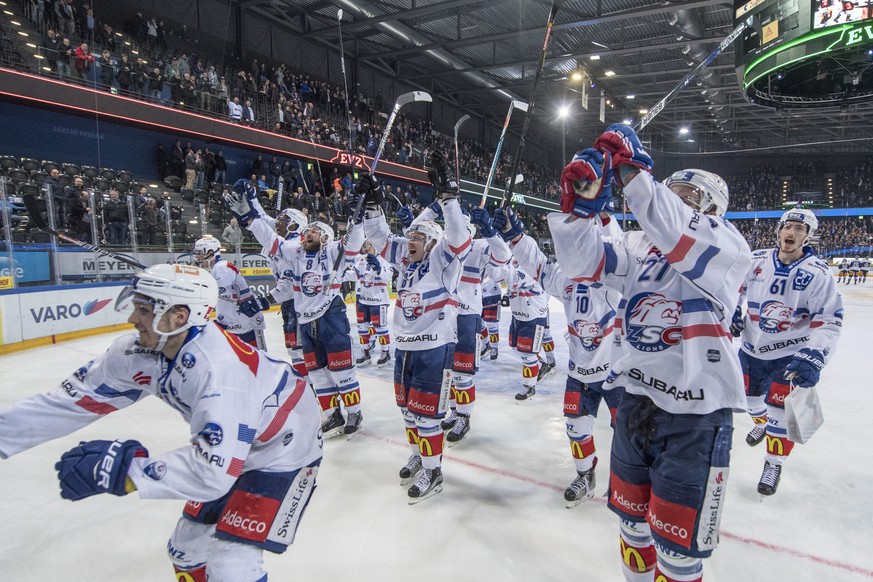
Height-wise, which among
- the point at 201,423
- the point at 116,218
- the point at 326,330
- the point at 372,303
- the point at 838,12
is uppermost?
the point at 838,12

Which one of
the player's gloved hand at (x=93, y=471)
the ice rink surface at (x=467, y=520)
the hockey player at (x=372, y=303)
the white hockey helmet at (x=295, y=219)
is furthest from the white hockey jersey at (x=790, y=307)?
the hockey player at (x=372, y=303)

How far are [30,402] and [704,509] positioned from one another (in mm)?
2684

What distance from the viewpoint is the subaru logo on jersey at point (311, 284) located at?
495cm

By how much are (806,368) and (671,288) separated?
1.94 meters

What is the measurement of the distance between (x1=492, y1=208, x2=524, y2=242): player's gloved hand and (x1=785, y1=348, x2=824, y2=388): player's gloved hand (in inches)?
78.7

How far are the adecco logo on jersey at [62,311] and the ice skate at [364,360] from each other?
4.33 meters

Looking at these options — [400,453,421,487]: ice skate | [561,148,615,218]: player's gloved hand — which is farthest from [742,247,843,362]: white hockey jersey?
[400,453,421,487]: ice skate

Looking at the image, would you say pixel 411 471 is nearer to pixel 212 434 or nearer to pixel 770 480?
pixel 212 434

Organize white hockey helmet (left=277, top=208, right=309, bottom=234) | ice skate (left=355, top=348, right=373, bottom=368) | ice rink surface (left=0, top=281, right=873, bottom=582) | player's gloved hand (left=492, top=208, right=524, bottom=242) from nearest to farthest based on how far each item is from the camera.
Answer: ice rink surface (left=0, top=281, right=873, bottom=582)
player's gloved hand (left=492, top=208, right=524, bottom=242)
white hockey helmet (left=277, top=208, right=309, bottom=234)
ice skate (left=355, top=348, right=373, bottom=368)

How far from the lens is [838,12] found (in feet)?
21.8

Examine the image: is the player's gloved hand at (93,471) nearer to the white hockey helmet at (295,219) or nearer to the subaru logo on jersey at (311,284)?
the subaru logo on jersey at (311,284)

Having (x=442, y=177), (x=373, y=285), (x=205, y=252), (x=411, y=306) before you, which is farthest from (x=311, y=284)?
(x=373, y=285)

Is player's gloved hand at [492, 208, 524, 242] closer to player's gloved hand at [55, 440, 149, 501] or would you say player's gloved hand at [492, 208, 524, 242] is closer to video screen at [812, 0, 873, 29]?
player's gloved hand at [55, 440, 149, 501]

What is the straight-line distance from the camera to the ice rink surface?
107 inches
